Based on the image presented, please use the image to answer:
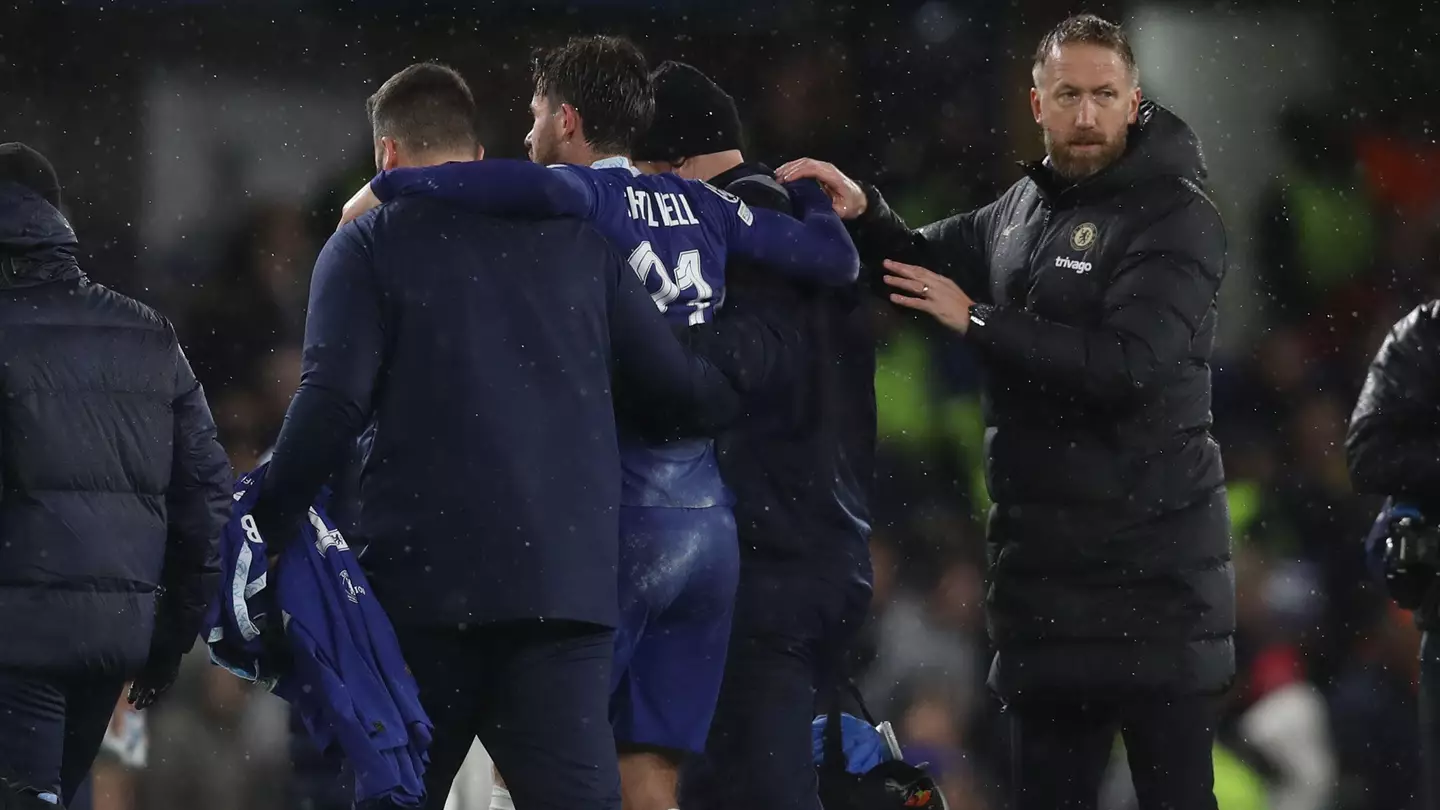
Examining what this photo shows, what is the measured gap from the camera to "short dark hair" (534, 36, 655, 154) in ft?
12.2

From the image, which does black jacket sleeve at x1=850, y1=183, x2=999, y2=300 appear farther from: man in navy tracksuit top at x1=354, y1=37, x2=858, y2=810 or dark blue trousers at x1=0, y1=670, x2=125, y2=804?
dark blue trousers at x1=0, y1=670, x2=125, y2=804

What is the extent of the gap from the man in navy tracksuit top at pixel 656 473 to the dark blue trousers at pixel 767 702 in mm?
336

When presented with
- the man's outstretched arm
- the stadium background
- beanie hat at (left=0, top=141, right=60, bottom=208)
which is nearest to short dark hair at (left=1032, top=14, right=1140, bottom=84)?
the man's outstretched arm

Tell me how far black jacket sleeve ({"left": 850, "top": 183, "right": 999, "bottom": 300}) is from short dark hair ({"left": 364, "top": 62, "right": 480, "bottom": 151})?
1.05m

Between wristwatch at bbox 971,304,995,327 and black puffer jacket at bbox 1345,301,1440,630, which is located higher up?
wristwatch at bbox 971,304,995,327

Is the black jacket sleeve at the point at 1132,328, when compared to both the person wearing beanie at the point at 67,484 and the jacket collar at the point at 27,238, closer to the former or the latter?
the person wearing beanie at the point at 67,484

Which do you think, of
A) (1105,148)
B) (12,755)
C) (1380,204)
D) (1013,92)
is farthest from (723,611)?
(1380,204)

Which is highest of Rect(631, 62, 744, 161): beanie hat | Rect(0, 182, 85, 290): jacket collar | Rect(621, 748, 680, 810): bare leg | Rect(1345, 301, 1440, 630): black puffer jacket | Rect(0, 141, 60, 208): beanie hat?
Rect(631, 62, 744, 161): beanie hat

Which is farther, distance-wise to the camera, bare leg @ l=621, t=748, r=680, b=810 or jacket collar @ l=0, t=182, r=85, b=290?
jacket collar @ l=0, t=182, r=85, b=290

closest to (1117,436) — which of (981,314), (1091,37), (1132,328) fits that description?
(1132,328)

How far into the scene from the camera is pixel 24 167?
446 cm

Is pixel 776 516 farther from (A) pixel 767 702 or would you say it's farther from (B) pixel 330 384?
(B) pixel 330 384

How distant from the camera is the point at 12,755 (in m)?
4.23

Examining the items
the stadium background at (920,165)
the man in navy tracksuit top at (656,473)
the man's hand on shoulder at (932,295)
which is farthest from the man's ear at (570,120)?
the stadium background at (920,165)
